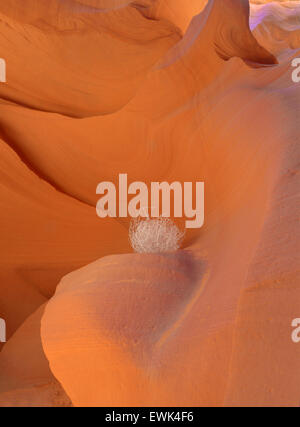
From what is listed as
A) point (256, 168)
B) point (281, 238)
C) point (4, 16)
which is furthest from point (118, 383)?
point (4, 16)

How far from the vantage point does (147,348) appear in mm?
Result: 1356

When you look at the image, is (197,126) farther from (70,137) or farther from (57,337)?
(57,337)

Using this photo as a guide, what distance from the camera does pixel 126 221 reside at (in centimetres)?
280

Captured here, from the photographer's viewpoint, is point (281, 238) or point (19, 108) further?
point (19, 108)

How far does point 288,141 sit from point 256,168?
0.53 feet

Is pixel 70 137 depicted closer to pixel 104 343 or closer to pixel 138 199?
pixel 138 199

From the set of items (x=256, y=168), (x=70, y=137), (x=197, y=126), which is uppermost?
(x=70, y=137)

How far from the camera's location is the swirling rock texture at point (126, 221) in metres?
1.27

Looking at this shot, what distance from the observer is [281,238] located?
138 cm

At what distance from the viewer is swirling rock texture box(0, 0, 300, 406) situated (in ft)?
4.16

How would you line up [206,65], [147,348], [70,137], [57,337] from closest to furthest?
[147,348] → [57,337] → [206,65] → [70,137]

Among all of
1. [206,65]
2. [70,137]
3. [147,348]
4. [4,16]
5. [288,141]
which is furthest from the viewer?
[4,16]

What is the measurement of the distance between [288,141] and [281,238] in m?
0.52

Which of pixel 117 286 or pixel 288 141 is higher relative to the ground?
pixel 288 141
